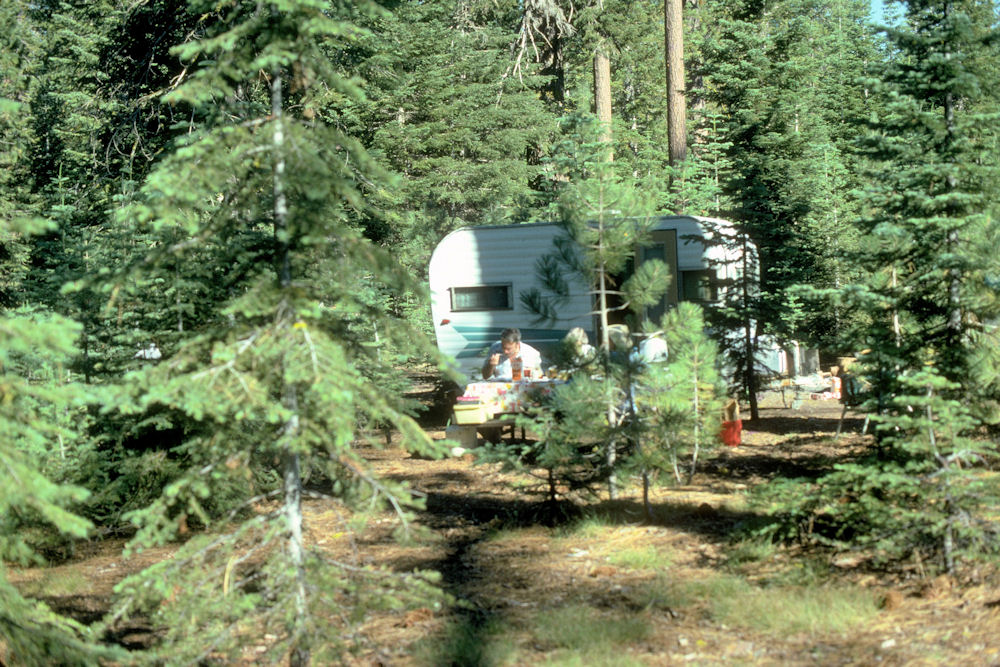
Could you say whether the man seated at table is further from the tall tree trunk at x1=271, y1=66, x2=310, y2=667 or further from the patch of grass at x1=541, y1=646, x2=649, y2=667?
the tall tree trunk at x1=271, y1=66, x2=310, y2=667

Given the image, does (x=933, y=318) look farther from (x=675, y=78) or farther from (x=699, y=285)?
(x=675, y=78)

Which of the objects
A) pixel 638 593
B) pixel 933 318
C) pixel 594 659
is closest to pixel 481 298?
pixel 638 593

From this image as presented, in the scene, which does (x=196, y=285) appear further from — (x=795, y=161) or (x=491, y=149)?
(x=491, y=149)

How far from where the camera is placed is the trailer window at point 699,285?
14.3 meters

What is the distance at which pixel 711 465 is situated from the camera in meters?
10.5

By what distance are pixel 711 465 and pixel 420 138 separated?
15.4m

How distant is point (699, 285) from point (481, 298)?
354 cm

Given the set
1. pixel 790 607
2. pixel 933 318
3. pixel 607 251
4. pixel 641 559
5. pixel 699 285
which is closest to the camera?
pixel 790 607

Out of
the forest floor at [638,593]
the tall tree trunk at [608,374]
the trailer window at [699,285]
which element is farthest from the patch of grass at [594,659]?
the trailer window at [699,285]

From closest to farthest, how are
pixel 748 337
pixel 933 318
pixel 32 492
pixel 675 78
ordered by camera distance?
pixel 32 492 → pixel 933 318 → pixel 748 337 → pixel 675 78

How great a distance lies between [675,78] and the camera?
926 inches

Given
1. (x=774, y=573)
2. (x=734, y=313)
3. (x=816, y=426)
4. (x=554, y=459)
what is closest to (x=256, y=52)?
(x=554, y=459)

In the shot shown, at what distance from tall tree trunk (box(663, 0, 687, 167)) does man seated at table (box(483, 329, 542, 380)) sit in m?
11.5

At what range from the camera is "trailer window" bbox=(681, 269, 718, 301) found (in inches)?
562
